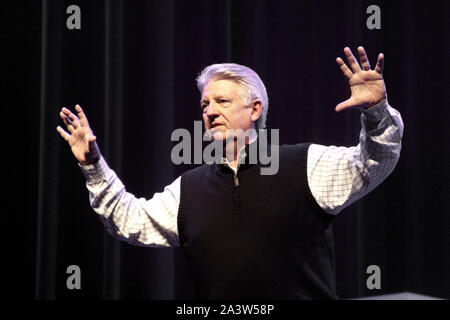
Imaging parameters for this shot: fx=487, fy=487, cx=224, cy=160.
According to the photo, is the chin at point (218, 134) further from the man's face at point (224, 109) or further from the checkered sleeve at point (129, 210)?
the checkered sleeve at point (129, 210)

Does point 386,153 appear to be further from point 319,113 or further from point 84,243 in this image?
point 84,243

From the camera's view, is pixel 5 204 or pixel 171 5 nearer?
pixel 5 204

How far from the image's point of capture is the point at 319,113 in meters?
1.92

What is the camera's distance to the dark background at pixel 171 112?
5.62 feet

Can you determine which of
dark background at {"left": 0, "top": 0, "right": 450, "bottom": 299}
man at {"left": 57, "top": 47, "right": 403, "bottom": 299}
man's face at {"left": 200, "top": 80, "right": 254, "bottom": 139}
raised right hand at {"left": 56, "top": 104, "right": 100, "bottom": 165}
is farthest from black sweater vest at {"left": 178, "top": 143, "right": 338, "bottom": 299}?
dark background at {"left": 0, "top": 0, "right": 450, "bottom": 299}

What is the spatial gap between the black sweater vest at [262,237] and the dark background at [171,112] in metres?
0.62

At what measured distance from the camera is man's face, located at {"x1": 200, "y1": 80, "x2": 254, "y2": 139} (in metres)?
1.20

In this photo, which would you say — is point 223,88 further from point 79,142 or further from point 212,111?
point 79,142

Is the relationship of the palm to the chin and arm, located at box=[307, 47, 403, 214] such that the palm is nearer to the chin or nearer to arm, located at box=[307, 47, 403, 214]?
the chin

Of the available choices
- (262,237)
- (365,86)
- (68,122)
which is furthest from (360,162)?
(68,122)

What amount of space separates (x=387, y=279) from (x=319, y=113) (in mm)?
727

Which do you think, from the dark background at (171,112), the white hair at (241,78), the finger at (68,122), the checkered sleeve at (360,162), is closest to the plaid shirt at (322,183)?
the checkered sleeve at (360,162)

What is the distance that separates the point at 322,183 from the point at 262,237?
18 cm
